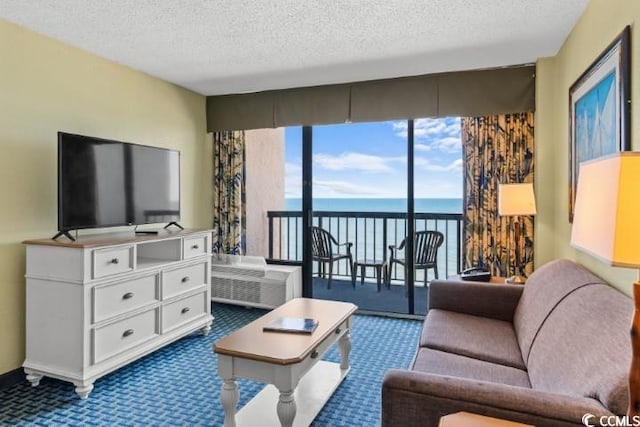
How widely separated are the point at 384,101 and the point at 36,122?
9.54ft

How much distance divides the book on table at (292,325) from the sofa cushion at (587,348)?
1140 mm

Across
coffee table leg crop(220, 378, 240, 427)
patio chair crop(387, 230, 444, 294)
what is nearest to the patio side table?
patio chair crop(387, 230, 444, 294)

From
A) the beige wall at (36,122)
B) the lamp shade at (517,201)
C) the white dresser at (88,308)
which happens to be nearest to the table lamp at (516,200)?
the lamp shade at (517,201)

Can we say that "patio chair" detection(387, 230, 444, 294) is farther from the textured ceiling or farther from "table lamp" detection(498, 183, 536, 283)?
the textured ceiling

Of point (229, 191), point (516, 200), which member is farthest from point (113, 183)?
point (516, 200)

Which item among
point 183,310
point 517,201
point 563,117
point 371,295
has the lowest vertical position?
point 371,295

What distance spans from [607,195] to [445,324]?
5.57 feet

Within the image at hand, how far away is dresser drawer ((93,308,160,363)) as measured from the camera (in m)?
2.58

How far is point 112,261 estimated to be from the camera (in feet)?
8.79

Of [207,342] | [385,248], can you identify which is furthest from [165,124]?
[385,248]

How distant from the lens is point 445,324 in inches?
97.3

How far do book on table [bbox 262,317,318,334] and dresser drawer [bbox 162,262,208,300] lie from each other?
1189 mm

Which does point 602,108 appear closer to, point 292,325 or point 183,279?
point 292,325

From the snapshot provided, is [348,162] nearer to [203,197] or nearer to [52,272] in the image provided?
[203,197]
